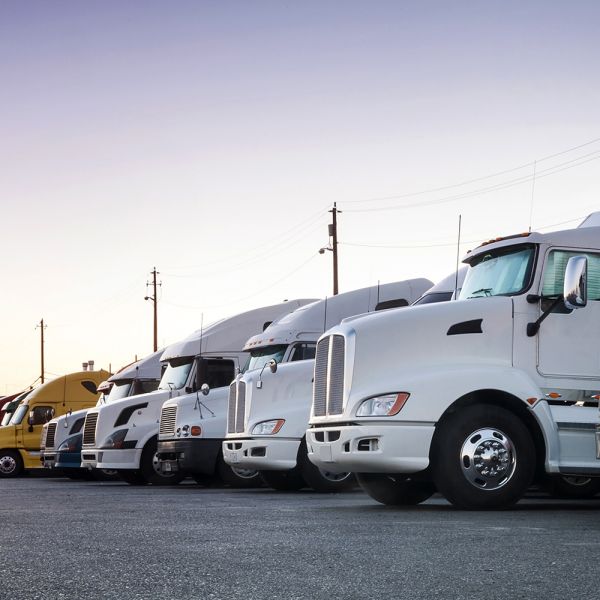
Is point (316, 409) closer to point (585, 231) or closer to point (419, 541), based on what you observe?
point (585, 231)

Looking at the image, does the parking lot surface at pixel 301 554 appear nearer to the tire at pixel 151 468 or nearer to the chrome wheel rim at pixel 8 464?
the tire at pixel 151 468

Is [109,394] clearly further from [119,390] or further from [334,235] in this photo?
[334,235]

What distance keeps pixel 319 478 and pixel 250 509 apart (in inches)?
160

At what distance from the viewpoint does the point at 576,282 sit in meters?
11.3

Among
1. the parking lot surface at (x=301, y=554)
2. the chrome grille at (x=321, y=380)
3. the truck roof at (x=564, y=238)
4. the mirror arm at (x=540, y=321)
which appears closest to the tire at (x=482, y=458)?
the parking lot surface at (x=301, y=554)

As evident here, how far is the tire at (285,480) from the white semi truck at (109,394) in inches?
373

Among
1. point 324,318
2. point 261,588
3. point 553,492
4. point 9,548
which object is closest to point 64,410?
point 324,318

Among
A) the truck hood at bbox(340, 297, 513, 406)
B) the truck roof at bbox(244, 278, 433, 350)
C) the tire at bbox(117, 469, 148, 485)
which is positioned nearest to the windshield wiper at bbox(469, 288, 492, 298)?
the truck hood at bbox(340, 297, 513, 406)

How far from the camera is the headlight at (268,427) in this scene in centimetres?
1675

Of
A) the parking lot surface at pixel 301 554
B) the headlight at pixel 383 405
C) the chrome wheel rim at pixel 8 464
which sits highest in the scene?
the headlight at pixel 383 405

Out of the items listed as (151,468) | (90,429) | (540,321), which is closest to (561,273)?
(540,321)

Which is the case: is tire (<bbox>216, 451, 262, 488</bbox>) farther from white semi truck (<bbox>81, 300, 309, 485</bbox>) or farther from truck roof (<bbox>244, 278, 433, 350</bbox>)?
truck roof (<bbox>244, 278, 433, 350</bbox>)

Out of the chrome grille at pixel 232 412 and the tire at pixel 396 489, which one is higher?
the chrome grille at pixel 232 412

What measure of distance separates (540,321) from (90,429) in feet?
49.4
